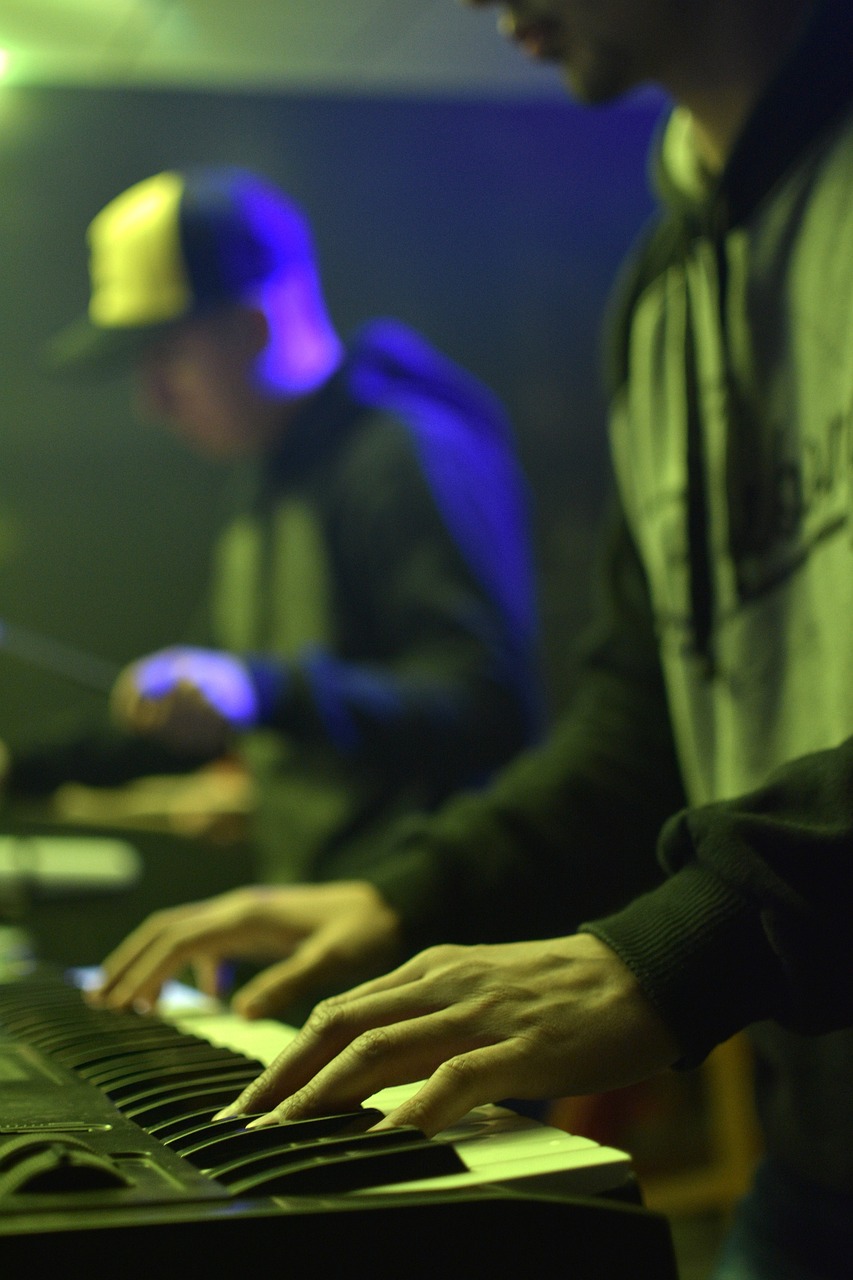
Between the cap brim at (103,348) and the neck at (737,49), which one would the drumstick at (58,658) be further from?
the neck at (737,49)

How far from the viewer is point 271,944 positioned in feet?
2.64

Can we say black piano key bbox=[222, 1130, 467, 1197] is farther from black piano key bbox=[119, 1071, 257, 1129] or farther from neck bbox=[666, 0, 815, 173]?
neck bbox=[666, 0, 815, 173]

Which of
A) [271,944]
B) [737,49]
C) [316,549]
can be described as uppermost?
[737,49]

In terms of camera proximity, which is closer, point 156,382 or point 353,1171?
point 353,1171

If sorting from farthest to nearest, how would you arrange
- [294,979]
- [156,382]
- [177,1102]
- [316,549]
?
[156,382]
[316,549]
[294,979]
[177,1102]

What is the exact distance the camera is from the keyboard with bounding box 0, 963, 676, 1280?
1.04 ft

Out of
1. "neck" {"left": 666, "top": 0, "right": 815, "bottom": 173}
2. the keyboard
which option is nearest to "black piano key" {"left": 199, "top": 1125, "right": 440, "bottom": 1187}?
the keyboard

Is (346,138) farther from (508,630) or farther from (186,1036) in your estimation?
(186,1036)

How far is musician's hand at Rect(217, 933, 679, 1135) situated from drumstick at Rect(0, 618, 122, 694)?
2.09 metres

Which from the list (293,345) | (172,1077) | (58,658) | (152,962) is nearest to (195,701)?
(293,345)

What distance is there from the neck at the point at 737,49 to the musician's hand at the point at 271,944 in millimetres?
509

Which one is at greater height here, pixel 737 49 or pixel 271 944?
pixel 737 49

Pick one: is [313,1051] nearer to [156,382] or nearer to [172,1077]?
[172,1077]

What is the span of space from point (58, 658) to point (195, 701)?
124 centimetres
